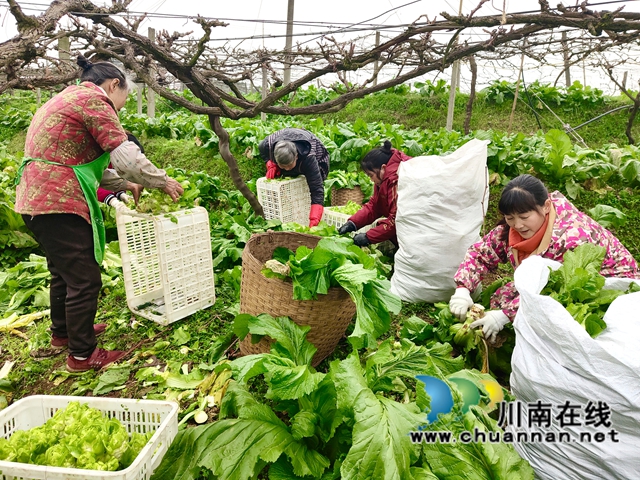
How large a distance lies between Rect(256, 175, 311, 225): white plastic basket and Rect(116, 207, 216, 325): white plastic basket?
1.43 metres

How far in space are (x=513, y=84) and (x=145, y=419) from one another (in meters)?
13.4

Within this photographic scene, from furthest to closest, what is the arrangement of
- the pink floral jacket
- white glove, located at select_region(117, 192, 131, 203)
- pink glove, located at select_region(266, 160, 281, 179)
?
1. pink glove, located at select_region(266, 160, 281, 179)
2. white glove, located at select_region(117, 192, 131, 203)
3. the pink floral jacket

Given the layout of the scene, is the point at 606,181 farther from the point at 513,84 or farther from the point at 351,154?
the point at 513,84

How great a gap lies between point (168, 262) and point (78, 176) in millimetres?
800

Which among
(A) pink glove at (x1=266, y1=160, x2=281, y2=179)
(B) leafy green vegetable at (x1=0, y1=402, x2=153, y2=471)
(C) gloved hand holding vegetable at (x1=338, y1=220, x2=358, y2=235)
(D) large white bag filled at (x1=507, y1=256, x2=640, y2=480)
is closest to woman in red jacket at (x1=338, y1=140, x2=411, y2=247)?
(C) gloved hand holding vegetable at (x1=338, y1=220, x2=358, y2=235)

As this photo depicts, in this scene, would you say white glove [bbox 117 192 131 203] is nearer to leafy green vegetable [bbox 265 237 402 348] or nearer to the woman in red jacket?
leafy green vegetable [bbox 265 237 402 348]

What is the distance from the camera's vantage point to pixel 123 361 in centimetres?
281

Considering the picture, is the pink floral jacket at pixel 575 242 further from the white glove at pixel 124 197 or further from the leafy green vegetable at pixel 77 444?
the white glove at pixel 124 197

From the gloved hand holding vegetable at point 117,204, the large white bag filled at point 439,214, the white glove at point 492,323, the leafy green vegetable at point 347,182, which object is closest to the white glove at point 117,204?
the gloved hand holding vegetable at point 117,204

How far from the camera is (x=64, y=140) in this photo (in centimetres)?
239

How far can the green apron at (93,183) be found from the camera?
8.04 feet

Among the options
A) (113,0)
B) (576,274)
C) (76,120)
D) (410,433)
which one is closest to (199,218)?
(76,120)

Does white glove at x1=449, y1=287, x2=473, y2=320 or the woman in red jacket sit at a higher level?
the woman in red jacket

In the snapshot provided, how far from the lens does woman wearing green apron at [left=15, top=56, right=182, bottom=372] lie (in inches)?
93.0
